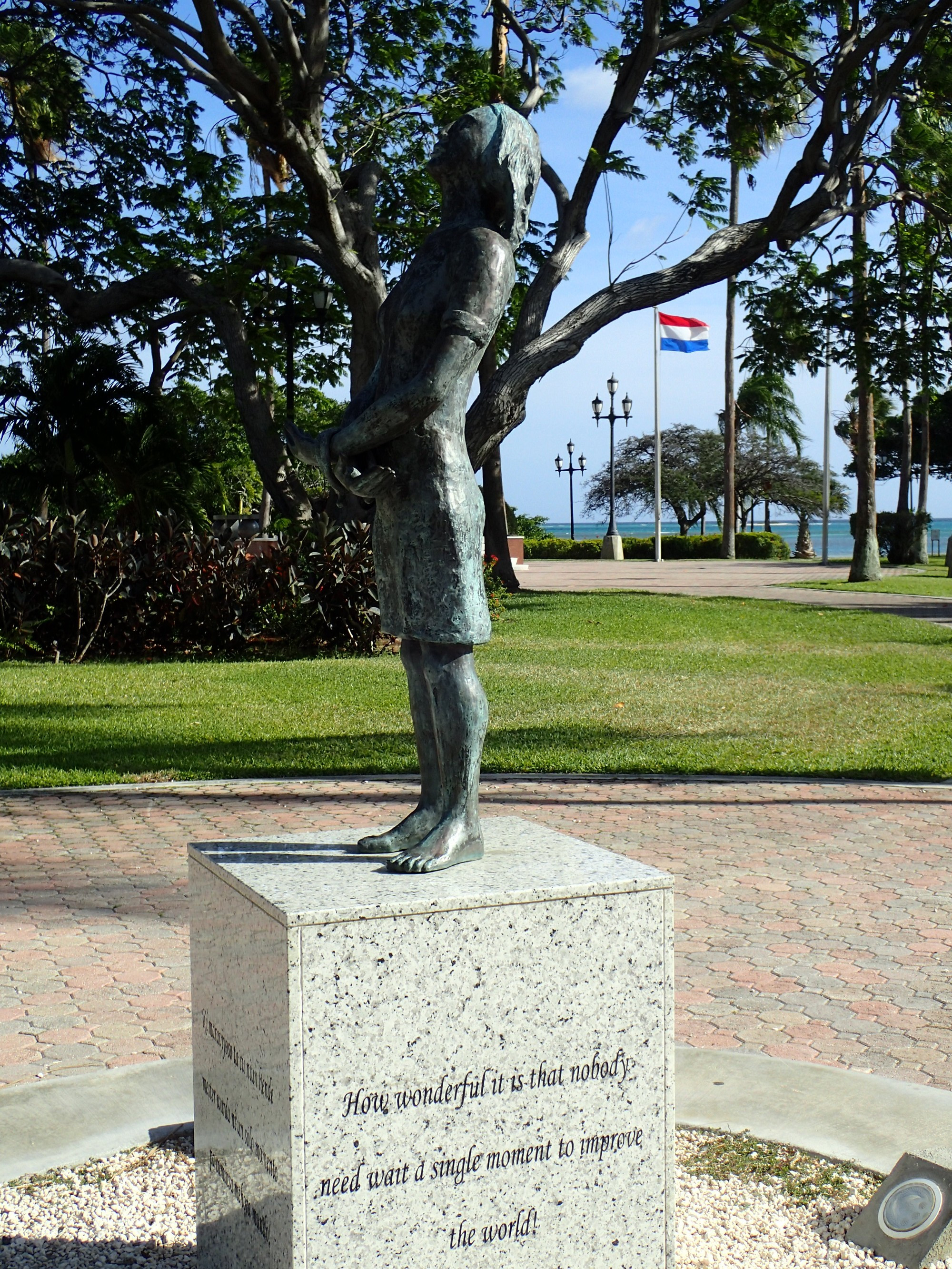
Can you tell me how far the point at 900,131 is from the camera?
17406 mm

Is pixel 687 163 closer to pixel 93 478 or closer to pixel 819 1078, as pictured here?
pixel 93 478

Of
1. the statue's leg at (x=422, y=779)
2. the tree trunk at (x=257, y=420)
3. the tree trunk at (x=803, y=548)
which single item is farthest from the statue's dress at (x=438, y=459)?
the tree trunk at (x=803, y=548)

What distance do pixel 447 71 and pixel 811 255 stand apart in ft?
18.2

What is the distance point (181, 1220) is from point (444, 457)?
84.7 inches

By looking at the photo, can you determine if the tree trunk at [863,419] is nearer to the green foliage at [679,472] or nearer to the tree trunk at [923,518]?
the tree trunk at [923,518]

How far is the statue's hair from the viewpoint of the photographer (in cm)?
333

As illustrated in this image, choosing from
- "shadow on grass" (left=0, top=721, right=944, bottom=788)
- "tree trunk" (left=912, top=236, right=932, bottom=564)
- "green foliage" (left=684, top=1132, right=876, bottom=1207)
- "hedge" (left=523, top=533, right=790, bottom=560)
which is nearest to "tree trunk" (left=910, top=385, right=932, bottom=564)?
"tree trunk" (left=912, top=236, right=932, bottom=564)

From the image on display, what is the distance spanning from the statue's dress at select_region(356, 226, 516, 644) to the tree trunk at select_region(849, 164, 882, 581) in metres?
16.0

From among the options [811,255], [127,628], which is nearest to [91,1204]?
[127,628]

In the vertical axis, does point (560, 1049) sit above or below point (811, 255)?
below

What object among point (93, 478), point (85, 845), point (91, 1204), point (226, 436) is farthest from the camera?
point (226, 436)

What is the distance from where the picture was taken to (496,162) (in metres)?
3.34

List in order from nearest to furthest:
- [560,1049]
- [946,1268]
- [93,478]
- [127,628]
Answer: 1. [560,1049]
2. [946,1268]
3. [127,628]
4. [93,478]

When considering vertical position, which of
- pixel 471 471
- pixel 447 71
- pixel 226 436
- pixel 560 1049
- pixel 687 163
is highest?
pixel 447 71
